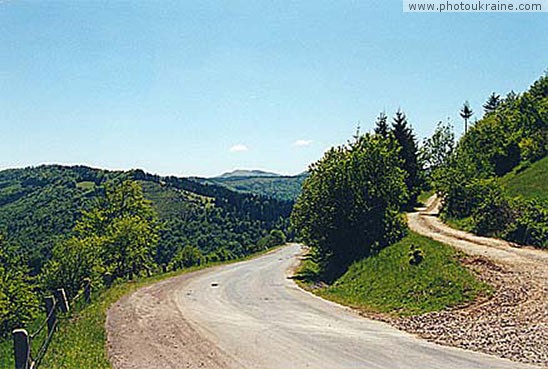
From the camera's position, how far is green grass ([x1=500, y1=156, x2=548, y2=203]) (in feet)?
111

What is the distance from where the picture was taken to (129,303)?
21672 mm

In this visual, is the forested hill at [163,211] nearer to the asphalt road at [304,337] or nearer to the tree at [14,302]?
the tree at [14,302]

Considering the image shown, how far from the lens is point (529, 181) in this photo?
37.8 metres

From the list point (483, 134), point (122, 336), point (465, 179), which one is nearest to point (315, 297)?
point (122, 336)

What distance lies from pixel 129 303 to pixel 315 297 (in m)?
8.20

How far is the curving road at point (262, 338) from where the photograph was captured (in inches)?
433

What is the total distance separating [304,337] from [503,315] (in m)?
5.80

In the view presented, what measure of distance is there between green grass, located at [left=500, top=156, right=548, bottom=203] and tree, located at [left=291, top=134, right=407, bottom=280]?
961 cm

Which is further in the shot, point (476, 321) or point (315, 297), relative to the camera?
point (315, 297)

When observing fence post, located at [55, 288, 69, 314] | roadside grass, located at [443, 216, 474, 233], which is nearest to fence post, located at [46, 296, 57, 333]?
fence post, located at [55, 288, 69, 314]

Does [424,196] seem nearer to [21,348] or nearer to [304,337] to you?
[304,337]

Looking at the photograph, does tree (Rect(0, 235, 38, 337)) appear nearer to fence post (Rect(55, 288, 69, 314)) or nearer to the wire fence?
the wire fence

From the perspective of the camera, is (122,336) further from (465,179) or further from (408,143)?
(408,143)

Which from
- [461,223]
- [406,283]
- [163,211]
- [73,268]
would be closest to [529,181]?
[461,223]
